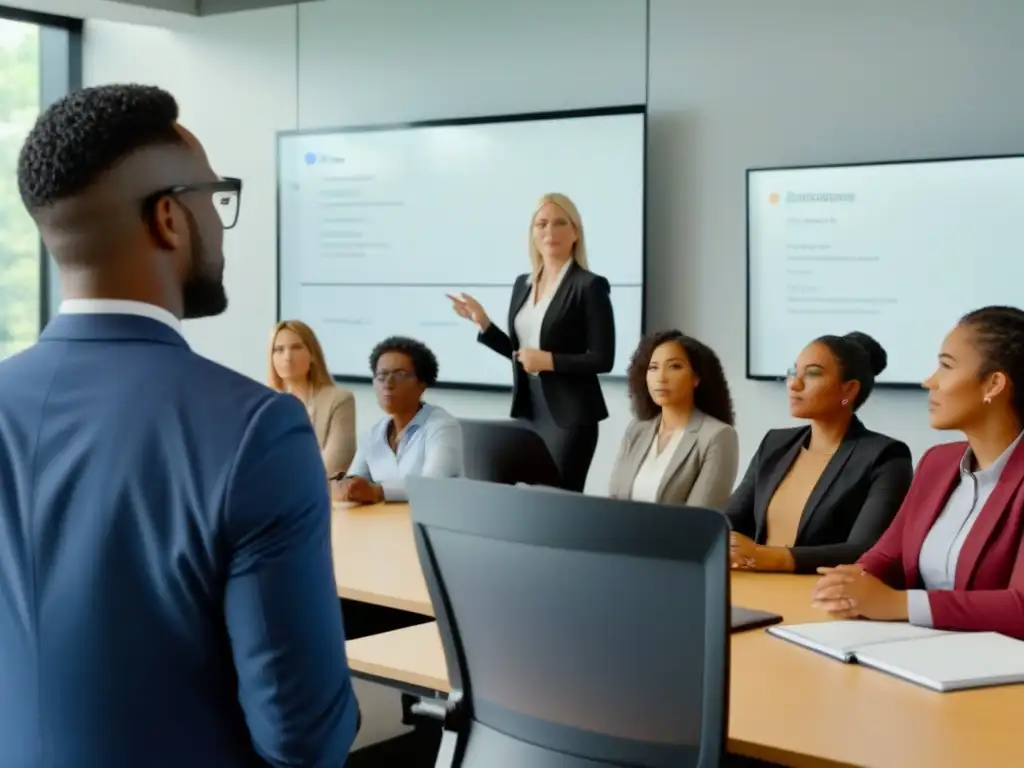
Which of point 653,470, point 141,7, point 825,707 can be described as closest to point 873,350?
point 653,470

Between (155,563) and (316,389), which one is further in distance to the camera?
(316,389)

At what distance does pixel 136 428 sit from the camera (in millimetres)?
1097

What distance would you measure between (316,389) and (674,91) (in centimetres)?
209

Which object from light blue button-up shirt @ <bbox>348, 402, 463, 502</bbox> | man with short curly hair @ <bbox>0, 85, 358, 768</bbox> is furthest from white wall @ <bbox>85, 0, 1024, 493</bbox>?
man with short curly hair @ <bbox>0, 85, 358, 768</bbox>

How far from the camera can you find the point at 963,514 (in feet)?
8.67

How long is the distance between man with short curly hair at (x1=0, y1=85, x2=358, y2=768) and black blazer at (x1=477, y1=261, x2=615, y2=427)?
3590 mm

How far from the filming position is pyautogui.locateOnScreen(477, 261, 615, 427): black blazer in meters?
4.72

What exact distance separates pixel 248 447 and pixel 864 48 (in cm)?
452

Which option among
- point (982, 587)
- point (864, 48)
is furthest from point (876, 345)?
point (982, 587)

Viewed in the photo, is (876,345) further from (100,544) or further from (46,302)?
(46,302)

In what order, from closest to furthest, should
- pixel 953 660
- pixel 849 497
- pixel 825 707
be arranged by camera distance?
pixel 825 707, pixel 953 660, pixel 849 497

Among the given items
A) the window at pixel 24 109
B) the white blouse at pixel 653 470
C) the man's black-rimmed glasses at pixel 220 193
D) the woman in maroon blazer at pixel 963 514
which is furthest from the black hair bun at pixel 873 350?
the window at pixel 24 109

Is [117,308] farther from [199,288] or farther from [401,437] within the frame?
[401,437]

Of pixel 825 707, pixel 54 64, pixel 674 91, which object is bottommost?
pixel 825 707
